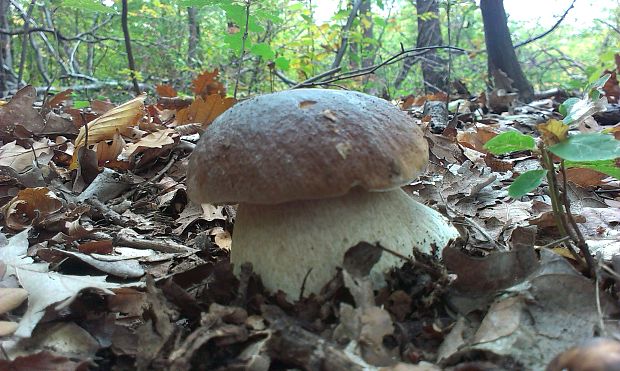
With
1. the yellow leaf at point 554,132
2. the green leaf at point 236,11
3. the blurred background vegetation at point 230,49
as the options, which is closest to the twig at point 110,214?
the yellow leaf at point 554,132

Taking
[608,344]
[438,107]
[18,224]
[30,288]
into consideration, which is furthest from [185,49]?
[608,344]

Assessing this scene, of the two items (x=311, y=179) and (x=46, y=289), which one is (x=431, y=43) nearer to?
(x=311, y=179)

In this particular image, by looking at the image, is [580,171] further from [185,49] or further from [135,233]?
[185,49]

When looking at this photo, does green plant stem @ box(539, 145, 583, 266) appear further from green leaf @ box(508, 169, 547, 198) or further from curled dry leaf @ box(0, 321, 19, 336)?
curled dry leaf @ box(0, 321, 19, 336)

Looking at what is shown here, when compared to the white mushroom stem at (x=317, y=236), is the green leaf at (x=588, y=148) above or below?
above

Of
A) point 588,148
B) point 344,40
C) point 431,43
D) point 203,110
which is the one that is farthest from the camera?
point 431,43

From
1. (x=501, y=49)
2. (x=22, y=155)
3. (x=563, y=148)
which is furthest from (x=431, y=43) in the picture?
(x=563, y=148)

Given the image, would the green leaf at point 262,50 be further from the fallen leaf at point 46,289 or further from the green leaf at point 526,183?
the green leaf at point 526,183
